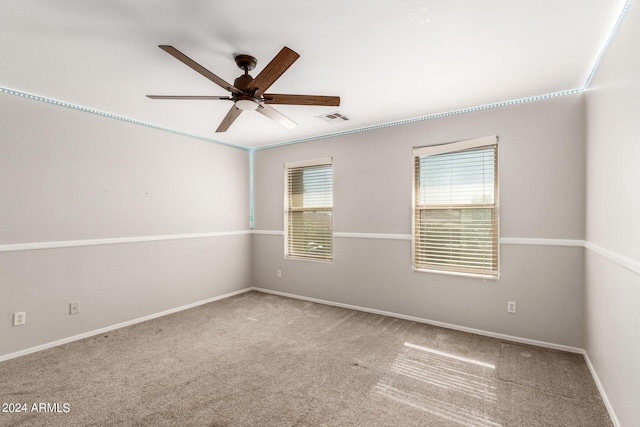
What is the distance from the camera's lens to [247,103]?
2.20m

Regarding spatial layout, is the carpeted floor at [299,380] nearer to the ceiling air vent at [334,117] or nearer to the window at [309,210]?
the window at [309,210]

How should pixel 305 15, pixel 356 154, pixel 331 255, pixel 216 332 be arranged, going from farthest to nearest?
pixel 331 255 → pixel 356 154 → pixel 216 332 → pixel 305 15

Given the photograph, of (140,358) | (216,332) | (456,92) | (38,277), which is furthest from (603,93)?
(38,277)

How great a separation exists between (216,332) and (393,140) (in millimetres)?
3120

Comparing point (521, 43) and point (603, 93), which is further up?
point (521, 43)

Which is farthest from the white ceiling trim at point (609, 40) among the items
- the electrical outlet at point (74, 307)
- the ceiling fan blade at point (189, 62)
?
the electrical outlet at point (74, 307)

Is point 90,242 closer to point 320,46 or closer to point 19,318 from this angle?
point 19,318

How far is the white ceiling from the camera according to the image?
1.70 meters

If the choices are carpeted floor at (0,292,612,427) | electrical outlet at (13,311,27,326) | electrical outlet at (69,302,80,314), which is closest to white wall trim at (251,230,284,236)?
carpeted floor at (0,292,612,427)

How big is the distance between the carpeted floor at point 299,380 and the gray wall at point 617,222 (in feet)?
1.25

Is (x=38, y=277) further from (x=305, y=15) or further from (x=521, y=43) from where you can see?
(x=521, y=43)

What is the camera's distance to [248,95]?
2.13 m

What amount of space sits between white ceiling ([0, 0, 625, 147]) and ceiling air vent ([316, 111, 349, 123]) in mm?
318

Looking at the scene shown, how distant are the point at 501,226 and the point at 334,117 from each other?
7.20 ft
